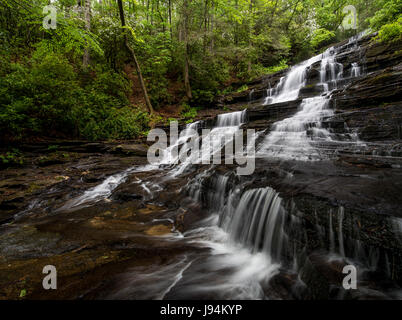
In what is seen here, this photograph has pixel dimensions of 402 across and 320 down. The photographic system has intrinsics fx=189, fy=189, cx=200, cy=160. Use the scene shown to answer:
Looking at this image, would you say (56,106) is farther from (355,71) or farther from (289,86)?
(355,71)

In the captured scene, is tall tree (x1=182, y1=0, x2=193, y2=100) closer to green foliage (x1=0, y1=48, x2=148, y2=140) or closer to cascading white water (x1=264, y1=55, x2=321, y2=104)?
green foliage (x1=0, y1=48, x2=148, y2=140)

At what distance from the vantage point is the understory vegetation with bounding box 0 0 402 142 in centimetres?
704

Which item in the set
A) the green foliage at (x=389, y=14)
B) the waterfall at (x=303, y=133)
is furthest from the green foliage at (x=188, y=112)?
the green foliage at (x=389, y=14)

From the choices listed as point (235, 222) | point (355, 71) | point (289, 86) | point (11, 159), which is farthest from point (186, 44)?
point (235, 222)

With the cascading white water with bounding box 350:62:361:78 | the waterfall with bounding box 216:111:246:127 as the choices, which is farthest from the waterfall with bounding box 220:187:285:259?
the cascading white water with bounding box 350:62:361:78

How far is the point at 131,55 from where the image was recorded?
36.9 ft

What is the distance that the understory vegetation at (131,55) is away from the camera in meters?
7.04

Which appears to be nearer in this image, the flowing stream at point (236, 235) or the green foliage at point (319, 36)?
the flowing stream at point (236, 235)

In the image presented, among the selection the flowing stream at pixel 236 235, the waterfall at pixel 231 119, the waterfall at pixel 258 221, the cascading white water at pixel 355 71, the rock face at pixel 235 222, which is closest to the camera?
the rock face at pixel 235 222

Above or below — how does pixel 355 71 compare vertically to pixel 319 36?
below

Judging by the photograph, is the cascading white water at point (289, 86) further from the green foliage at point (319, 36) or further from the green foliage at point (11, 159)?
the green foliage at point (11, 159)

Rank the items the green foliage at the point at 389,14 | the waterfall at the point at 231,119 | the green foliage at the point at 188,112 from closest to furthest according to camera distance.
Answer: the green foliage at the point at 389,14
the waterfall at the point at 231,119
the green foliage at the point at 188,112
